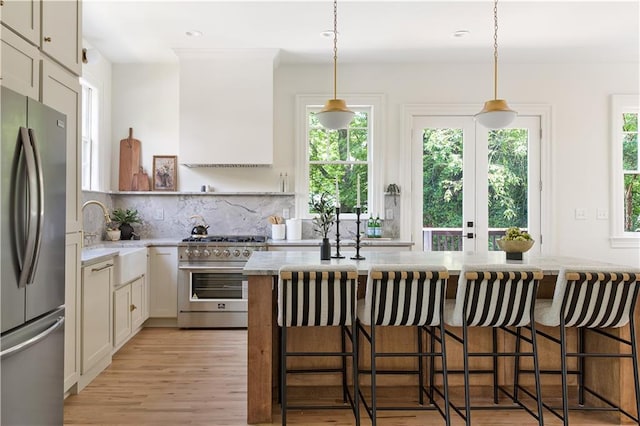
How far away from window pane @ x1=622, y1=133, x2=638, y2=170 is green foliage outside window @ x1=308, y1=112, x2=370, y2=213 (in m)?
2.91

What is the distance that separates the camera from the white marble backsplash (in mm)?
4961

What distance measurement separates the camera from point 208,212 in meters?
4.98

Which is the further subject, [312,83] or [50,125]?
[312,83]

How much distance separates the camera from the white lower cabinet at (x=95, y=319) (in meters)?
2.91

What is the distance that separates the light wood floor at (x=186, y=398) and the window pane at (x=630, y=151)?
3.49 metres

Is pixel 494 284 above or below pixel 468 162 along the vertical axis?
below

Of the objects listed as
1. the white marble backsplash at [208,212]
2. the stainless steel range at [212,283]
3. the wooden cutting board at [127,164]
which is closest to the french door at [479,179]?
the white marble backsplash at [208,212]

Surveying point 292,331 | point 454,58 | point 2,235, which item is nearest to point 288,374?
point 292,331

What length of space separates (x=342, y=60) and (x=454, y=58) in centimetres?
122

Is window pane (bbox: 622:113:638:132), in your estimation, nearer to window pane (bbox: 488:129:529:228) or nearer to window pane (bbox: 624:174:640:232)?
window pane (bbox: 624:174:640:232)

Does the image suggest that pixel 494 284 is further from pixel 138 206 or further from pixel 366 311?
pixel 138 206

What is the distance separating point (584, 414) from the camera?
8.71ft

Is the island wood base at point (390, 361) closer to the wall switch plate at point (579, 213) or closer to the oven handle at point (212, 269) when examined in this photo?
the oven handle at point (212, 269)

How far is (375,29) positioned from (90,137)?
308 cm
